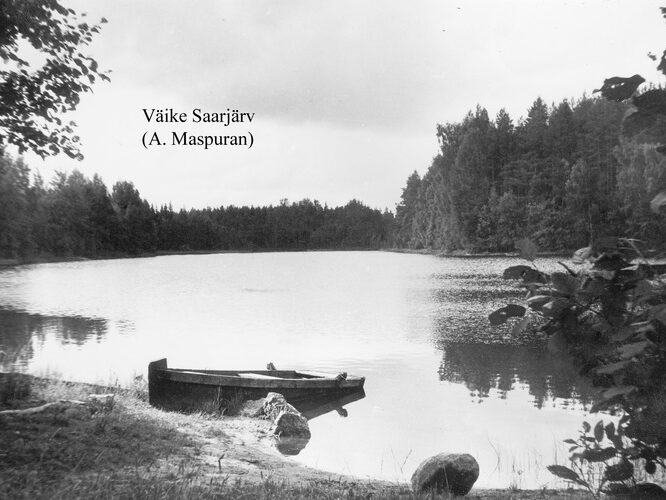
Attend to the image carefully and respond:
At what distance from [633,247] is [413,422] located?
39.8ft

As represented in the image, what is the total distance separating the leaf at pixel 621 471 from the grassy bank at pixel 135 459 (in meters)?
1.35

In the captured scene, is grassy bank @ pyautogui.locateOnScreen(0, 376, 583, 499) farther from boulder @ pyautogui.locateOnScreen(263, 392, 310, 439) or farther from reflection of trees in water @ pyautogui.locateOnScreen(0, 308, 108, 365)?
reflection of trees in water @ pyautogui.locateOnScreen(0, 308, 108, 365)

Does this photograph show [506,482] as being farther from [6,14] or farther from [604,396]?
[6,14]

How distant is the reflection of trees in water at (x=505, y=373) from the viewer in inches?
687

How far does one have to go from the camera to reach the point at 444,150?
11419 cm

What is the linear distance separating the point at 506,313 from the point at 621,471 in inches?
71.5

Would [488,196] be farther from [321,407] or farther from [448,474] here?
[448,474]

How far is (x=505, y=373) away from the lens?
2061cm

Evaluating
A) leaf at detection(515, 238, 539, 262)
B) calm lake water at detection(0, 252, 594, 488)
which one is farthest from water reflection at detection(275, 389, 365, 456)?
leaf at detection(515, 238, 539, 262)

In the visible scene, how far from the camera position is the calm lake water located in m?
13.0

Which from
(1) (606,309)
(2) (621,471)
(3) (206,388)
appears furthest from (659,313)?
(3) (206,388)

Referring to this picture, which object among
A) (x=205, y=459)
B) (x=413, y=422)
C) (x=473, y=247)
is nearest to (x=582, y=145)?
(x=473, y=247)

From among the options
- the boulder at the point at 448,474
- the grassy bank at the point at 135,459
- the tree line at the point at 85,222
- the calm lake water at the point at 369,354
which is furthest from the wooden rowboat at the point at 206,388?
the tree line at the point at 85,222

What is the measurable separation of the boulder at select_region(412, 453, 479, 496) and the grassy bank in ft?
1.12
